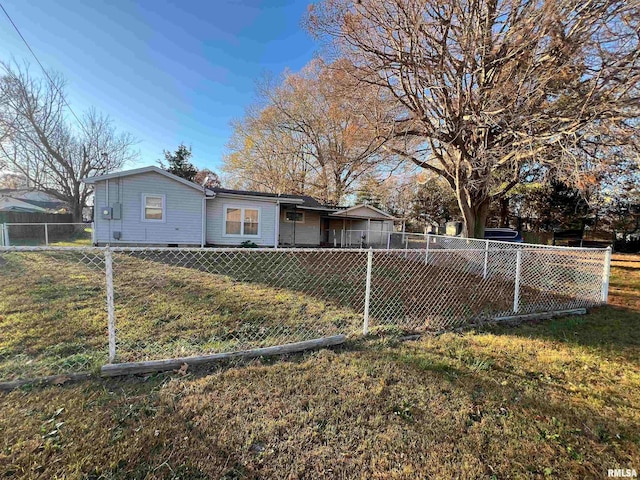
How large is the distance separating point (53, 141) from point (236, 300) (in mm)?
22832

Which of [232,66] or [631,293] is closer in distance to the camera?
[631,293]

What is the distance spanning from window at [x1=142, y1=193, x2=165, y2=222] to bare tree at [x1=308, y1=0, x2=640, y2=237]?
805cm

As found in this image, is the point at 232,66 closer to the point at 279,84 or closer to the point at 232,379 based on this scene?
the point at 279,84

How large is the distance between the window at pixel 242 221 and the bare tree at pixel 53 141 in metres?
11.2

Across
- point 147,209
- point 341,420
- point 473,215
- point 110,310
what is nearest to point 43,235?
point 147,209

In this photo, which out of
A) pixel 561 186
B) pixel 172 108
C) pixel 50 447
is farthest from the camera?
pixel 561 186

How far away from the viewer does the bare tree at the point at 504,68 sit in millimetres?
5887

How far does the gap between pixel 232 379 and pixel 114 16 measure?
37.7ft

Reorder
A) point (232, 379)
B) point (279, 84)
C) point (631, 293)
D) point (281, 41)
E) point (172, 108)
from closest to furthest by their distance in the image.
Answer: point (232, 379)
point (631, 293)
point (281, 41)
point (172, 108)
point (279, 84)

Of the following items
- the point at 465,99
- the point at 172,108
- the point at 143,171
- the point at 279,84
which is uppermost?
the point at 279,84

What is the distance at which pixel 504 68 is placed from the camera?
7152 millimetres

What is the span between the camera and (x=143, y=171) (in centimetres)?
1009

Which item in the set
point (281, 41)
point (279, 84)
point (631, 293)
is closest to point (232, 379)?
point (631, 293)

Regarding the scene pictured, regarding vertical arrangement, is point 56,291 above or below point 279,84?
below
